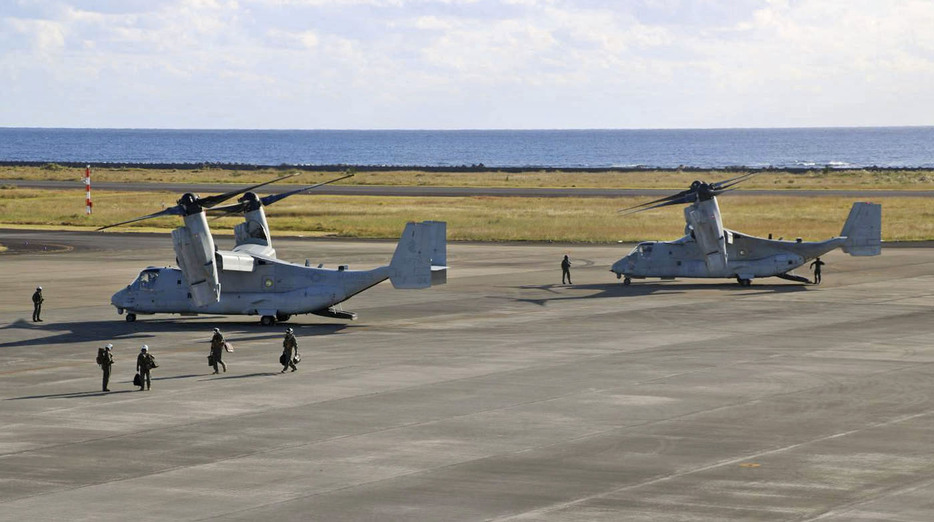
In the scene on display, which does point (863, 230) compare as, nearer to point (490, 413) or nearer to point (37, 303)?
point (490, 413)

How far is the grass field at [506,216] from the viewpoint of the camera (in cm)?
8838

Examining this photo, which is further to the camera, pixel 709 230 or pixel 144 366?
pixel 709 230

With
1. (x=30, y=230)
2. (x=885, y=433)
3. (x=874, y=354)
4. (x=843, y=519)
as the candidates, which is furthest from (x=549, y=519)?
(x=30, y=230)

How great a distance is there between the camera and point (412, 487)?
2295 centimetres

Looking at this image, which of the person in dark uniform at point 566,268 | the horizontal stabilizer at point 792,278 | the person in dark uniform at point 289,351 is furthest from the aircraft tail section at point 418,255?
the horizontal stabilizer at point 792,278

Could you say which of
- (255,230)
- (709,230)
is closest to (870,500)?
(255,230)

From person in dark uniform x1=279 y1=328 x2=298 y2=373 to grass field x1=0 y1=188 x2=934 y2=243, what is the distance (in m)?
49.8

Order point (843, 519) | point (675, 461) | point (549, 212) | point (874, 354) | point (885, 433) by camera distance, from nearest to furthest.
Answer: point (843, 519), point (675, 461), point (885, 433), point (874, 354), point (549, 212)

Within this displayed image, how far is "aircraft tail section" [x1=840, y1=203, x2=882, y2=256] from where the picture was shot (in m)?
60.4

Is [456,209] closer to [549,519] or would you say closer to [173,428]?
[173,428]

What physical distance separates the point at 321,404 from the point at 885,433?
13.3 m

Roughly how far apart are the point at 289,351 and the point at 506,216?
65677 mm

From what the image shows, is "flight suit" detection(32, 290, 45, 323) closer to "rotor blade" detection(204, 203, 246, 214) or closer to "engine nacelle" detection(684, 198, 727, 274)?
"rotor blade" detection(204, 203, 246, 214)

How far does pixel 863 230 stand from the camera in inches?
2383
